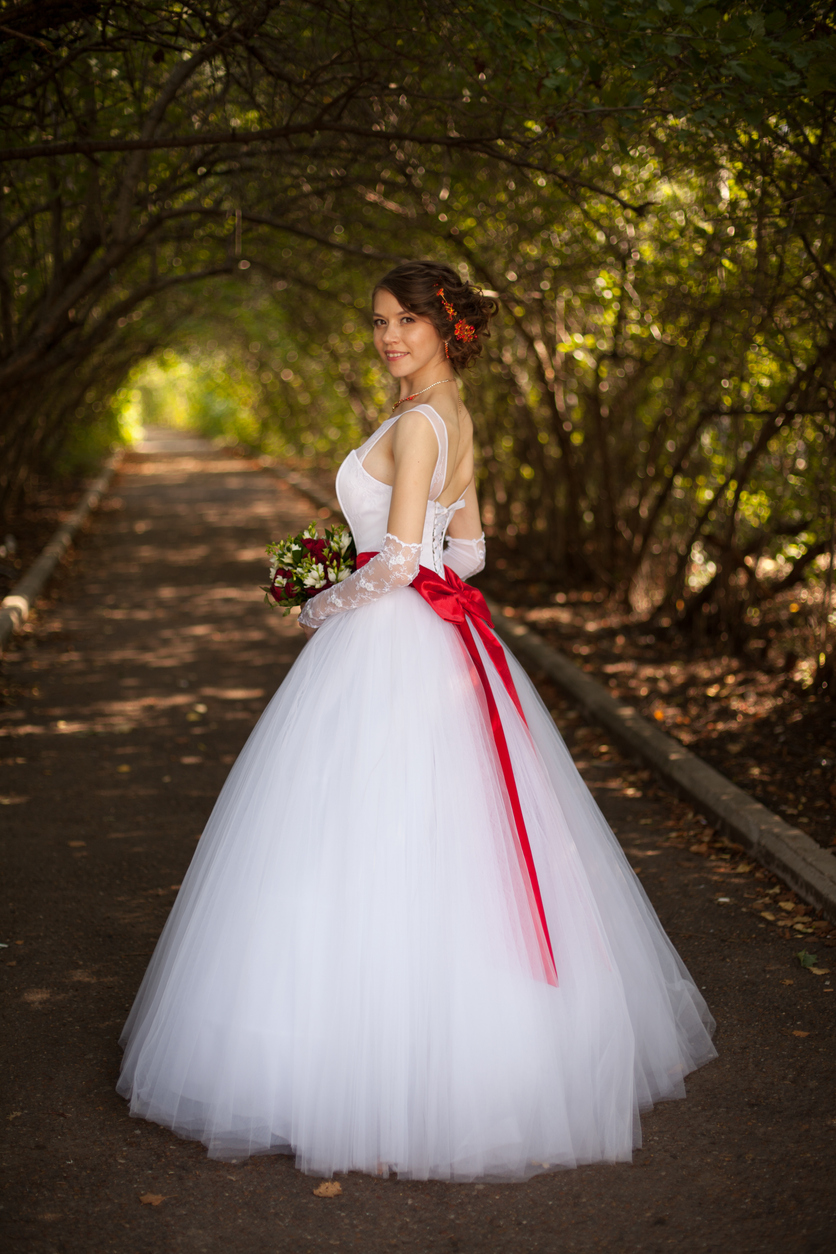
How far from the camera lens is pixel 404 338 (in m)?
3.08

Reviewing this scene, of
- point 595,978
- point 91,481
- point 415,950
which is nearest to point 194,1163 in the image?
point 415,950

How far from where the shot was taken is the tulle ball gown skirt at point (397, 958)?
260 cm

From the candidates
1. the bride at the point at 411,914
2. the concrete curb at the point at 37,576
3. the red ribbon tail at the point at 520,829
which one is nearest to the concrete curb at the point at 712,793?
the bride at the point at 411,914

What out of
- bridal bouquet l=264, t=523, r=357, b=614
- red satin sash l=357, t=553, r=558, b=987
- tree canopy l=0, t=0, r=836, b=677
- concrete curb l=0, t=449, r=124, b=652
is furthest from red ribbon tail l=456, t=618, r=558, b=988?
concrete curb l=0, t=449, r=124, b=652

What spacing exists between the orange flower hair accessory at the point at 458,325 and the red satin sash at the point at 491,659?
699 millimetres

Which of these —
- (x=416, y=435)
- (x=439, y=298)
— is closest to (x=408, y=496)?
(x=416, y=435)

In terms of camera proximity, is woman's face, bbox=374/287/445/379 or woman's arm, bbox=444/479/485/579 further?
woman's arm, bbox=444/479/485/579

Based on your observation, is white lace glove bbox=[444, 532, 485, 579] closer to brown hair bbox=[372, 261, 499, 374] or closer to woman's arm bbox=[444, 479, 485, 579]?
woman's arm bbox=[444, 479, 485, 579]

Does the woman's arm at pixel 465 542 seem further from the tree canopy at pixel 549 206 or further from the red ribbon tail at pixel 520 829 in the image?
the tree canopy at pixel 549 206

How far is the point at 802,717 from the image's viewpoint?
20.6 feet

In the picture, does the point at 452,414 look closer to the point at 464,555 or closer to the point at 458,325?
the point at 458,325

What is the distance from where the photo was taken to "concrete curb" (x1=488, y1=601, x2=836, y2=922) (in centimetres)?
428

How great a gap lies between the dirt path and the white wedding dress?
0.10m

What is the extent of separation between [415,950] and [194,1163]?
0.80 metres
